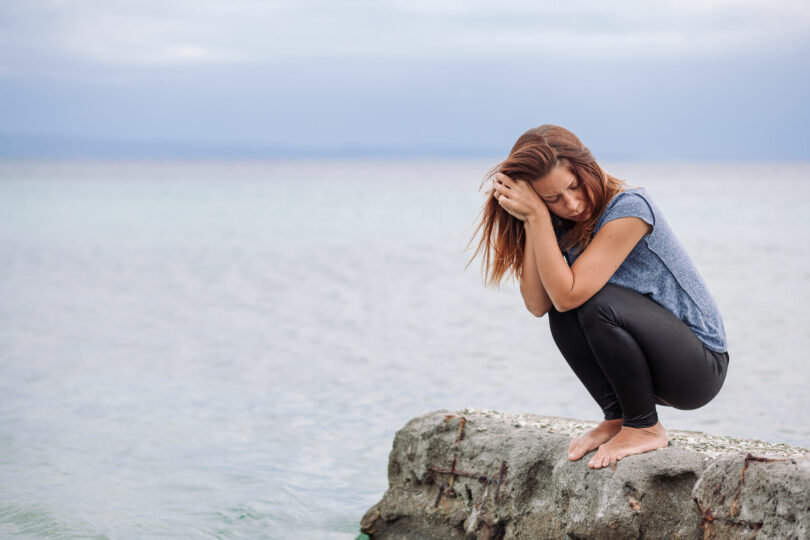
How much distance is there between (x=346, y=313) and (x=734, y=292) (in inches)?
240

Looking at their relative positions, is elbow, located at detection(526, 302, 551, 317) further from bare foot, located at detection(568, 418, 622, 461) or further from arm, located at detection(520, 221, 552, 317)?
bare foot, located at detection(568, 418, 622, 461)

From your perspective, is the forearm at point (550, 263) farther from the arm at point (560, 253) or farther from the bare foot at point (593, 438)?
the bare foot at point (593, 438)

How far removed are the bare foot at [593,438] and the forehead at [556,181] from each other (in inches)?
39.4

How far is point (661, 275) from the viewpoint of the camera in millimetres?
3559

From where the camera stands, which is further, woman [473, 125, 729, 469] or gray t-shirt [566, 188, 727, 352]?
gray t-shirt [566, 188, 727, 352]

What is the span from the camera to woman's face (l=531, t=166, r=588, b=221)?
3553 mm

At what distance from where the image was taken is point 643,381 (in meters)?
3.43

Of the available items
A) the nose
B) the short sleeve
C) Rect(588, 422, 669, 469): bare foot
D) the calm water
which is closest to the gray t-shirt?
the short sleeve

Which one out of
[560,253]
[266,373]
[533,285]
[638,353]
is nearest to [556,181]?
[560,253]

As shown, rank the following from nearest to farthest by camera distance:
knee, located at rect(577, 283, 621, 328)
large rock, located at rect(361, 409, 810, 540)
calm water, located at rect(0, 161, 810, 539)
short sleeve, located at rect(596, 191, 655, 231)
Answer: large rock, located at rect(361, 409, 810, 540) < knee, located at rect(577, 283, 621, 328) < short sleeve, located at rect(596, 191, 655, 231) < calm water, located at rect(0, 161, 810, 539)

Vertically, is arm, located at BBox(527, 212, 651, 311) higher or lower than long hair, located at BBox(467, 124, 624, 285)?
lower

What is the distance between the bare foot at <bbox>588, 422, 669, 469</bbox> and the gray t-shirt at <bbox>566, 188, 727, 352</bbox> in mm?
433

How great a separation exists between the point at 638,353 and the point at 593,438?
0.46 meters

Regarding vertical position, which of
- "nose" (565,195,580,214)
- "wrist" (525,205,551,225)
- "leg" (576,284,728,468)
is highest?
"nose" (565,195,580,214)
